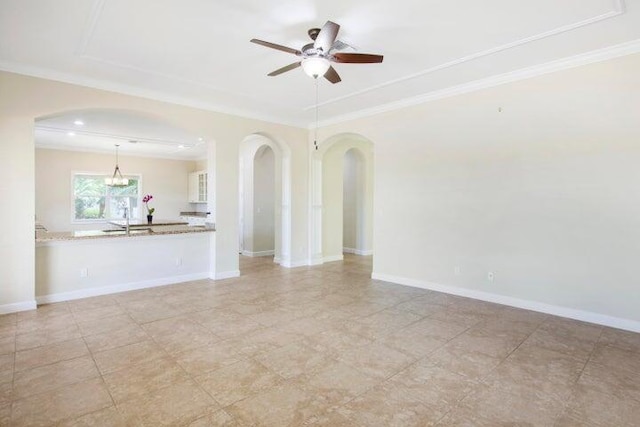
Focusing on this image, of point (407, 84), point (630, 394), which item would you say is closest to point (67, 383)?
point (630, 394)

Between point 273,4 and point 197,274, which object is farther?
point 197,274

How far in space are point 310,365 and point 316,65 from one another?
102 inches

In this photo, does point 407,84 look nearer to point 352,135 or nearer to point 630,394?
point 352,135

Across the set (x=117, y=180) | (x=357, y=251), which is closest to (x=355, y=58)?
(x=357, y=251)

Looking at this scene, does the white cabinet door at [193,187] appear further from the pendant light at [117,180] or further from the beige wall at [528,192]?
the beige wall at [528,192]

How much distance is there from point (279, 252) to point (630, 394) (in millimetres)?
5686

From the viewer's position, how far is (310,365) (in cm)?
265

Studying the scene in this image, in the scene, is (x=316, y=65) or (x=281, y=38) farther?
(x=281, y=38)

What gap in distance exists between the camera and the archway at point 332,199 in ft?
22.5

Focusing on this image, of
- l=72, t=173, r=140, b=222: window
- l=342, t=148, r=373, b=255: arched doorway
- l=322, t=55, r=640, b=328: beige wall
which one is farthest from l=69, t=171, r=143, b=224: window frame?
l=322, t=55, r=640, b=328: beige wall

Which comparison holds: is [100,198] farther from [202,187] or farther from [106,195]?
[202,187]

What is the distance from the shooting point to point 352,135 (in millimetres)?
6215

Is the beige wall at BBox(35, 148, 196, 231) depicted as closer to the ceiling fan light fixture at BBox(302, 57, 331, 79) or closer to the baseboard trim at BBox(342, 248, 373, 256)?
the baseboard trim at BBox(342, 248, 373, 256)

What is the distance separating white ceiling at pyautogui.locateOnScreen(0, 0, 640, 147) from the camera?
2723 millimetres
